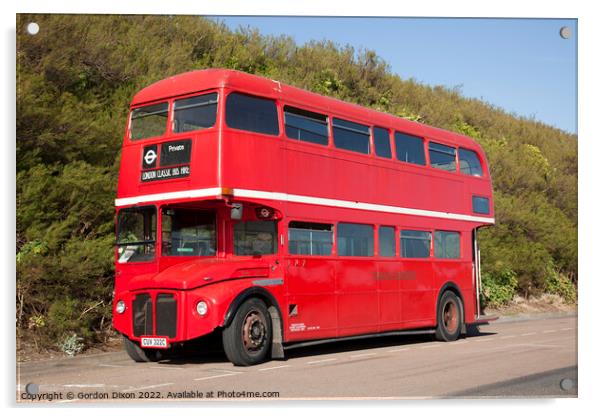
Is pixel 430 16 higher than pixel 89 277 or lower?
higher

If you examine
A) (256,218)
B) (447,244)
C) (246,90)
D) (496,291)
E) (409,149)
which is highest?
(246,90)

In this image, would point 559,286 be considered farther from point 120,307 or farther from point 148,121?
point 120,307

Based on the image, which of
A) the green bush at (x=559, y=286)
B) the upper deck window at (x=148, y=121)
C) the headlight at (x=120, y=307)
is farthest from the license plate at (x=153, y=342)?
the green bush at (x=559, y=286)

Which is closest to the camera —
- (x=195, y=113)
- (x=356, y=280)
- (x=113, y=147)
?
(x=195, y=113)

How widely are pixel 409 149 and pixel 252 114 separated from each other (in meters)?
3.92

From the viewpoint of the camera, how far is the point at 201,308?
1073cm

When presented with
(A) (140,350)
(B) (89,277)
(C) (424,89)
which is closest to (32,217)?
(B) (89,277)

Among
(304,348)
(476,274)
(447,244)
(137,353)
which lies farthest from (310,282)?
(476,274)

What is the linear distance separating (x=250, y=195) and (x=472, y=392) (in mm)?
3960

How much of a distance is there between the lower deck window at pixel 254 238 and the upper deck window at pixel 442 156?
167 inches

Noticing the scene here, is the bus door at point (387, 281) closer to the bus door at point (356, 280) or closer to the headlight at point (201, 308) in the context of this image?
the bus door at point (356, 280)

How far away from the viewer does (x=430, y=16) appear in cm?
936

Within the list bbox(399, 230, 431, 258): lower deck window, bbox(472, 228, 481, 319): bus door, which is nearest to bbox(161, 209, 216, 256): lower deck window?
bbox(399, 230, 431, 258): lower deck window

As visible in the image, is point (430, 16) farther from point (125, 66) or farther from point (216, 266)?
point (125, 66)
